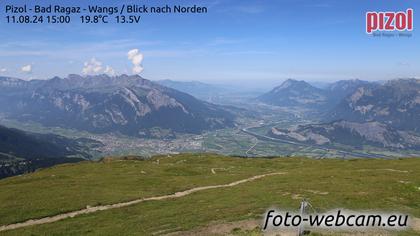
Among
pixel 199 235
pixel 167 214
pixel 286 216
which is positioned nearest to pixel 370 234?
pixel 286 216

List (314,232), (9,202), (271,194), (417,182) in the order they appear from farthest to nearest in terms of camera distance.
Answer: (417,182) < (9,202) < (271,194) < (314,232)

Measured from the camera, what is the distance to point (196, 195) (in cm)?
6644

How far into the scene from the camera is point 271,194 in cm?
6006

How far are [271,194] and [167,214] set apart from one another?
58.8 ft

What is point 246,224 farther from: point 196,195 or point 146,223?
point 196,195

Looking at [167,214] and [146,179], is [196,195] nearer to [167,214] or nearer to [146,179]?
[167,214]

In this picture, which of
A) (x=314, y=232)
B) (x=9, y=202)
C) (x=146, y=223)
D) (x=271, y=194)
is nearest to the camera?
(x=314, y=232)

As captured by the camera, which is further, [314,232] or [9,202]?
[9,202]

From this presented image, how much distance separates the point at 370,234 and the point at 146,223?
→ 26.0 metres

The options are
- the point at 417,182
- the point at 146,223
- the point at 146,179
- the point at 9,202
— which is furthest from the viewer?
the point at 146,179

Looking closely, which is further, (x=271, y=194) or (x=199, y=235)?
(x=271, y=194)

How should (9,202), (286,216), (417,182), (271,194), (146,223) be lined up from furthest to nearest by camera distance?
(417,182), (9,202), (271,194), (146,223), (286,216)

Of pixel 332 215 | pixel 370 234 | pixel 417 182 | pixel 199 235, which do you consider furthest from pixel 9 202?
pixel 417 182

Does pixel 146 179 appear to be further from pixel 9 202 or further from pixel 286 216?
pixel 286 216
